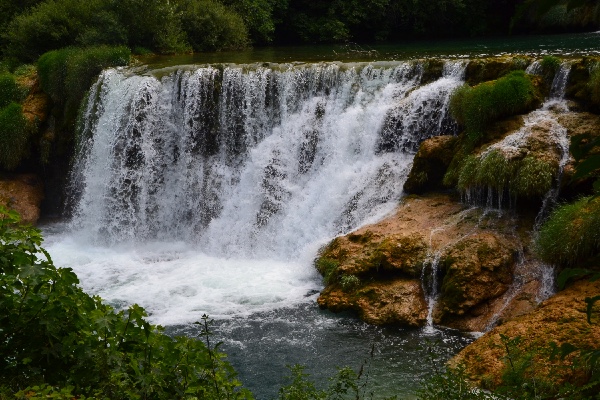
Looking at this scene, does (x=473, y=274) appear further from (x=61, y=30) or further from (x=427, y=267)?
(x=61, y=30)

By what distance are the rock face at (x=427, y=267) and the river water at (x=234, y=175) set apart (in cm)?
70

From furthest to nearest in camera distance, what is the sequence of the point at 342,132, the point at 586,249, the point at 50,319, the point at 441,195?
1. the point at 342,132
2. the point at 441,195
3. the point at 586,249
4. the point at 50,319

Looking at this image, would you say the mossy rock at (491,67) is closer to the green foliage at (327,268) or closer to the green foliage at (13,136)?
the green foliage at (327,268)

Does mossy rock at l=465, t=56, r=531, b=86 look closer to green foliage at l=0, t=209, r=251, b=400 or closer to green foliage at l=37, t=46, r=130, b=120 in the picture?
green foliage at l=37, t=46, r=130, b=120

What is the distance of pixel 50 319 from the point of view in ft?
12.6

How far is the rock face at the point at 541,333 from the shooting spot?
708cm

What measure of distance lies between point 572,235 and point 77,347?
6723 millimetres

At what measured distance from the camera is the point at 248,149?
14125mm

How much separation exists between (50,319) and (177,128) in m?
11.0

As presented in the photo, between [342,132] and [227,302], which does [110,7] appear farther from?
[227,302]

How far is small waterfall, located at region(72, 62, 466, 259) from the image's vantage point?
41.3 feet

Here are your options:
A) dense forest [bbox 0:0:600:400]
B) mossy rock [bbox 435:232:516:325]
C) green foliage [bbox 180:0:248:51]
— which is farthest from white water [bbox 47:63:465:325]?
green foliage [bbox 180:0:248:51]

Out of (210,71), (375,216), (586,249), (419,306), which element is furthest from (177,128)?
(586,249)

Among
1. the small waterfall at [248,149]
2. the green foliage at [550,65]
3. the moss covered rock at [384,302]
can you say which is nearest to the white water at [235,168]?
the small waterfall at [248,149]
